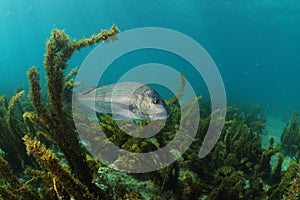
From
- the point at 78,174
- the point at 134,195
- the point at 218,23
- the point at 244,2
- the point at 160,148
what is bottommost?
the point at 134,195

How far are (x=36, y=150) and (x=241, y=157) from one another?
3.75m

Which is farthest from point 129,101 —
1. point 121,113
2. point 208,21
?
point 208,21

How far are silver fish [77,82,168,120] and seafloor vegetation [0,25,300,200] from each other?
0.39 m

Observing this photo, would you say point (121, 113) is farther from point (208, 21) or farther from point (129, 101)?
point (208, 21)

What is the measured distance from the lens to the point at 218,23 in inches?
2534

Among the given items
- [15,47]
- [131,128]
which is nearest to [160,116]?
[131,128]

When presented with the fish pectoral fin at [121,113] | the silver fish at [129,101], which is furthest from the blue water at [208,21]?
the fish pectoral fin at [121,113]

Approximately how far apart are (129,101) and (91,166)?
83 cm

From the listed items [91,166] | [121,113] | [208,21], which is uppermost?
[208,21]

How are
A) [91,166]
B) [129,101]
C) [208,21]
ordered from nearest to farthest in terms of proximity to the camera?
[129,101] → [91,166] → [208,21]

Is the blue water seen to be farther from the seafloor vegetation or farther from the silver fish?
the silver fish

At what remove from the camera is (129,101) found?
8.65 feet

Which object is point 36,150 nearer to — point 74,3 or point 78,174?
point 78,174

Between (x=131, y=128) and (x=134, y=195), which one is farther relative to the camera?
(x=131, y=128)
